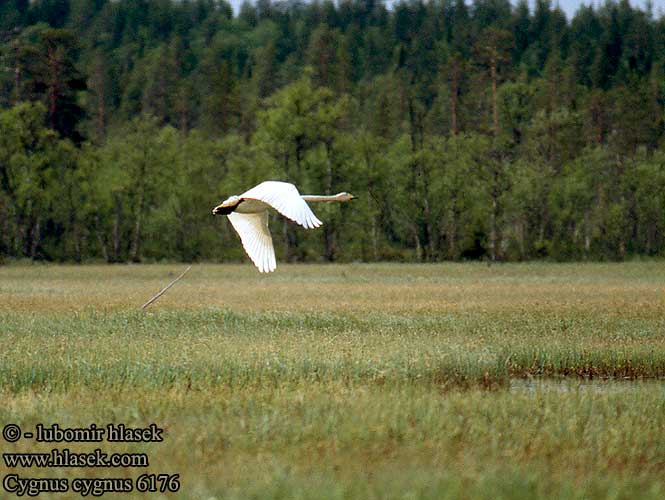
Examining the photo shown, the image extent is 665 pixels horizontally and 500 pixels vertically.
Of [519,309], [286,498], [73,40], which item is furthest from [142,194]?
[286,498]

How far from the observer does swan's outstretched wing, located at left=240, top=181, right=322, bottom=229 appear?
44.1ft

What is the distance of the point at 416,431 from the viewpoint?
11.0 m

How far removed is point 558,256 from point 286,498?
5026cm

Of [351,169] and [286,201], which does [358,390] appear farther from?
[351,169]

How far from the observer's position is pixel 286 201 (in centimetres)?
1443

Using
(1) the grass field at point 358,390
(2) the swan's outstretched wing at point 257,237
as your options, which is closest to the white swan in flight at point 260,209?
(2) the swan's outstretched wing at point 257,237

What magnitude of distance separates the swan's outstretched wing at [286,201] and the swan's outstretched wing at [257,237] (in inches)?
78.6

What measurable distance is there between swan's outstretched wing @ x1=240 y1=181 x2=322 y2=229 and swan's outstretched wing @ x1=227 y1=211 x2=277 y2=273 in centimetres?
200
